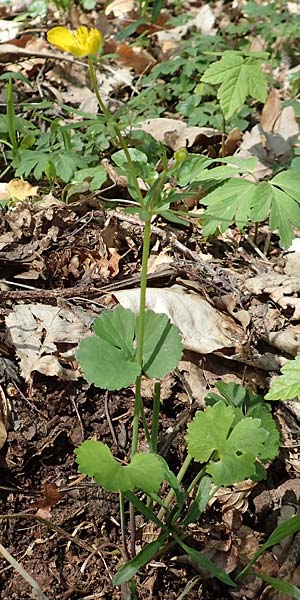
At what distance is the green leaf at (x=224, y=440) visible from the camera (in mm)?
1499

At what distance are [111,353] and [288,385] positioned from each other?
0.47 meters

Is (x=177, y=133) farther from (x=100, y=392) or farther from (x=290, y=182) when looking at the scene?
(x=100, y=392)

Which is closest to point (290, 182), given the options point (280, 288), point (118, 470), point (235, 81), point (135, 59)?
point (280, 288)

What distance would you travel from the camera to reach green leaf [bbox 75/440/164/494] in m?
1.35

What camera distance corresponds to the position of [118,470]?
1379 millimetres

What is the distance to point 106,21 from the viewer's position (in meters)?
4.20

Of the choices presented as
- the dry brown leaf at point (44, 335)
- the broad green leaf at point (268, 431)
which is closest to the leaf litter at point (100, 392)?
the dry brown leaf at point (44, 335)

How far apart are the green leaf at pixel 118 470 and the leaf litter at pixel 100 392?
0.40m

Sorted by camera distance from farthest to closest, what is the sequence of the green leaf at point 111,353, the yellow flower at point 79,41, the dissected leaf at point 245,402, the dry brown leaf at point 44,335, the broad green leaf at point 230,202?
the broad green leaf at point 230,202 < the dry brown leaf at point 44,335 < the dissected leaf at point 245,402 < the green leaf at point 111,353 < the yellow flower at point 79,41

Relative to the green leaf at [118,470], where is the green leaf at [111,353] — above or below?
above

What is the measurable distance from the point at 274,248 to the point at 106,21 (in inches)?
90.9

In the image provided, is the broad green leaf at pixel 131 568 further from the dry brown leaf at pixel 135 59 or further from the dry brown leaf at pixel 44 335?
the dry brown leaf at pixel 135 59

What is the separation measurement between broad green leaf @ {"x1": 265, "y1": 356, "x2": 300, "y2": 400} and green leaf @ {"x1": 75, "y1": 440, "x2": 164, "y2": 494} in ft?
1.30

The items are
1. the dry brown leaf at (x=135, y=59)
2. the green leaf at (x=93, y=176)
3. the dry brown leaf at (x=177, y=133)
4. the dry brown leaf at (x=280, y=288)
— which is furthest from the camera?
the dry brown leaf at (x=135, y=59)
